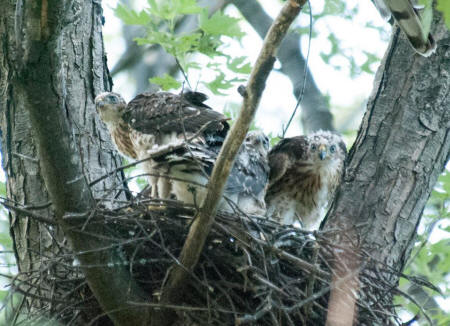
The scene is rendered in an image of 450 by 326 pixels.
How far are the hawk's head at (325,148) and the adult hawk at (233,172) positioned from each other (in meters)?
0.38

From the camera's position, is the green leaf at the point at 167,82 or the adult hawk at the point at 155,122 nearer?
the adult hawk at the point at 155,122

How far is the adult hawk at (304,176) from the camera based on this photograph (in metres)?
5.40

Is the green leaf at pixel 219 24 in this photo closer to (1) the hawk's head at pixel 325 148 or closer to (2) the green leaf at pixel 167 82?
(2) the green leaf at pixel 167 82

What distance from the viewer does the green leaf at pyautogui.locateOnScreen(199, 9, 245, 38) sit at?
17.4ft

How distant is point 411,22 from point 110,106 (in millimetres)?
2149

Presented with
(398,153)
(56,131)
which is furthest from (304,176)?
(56,131)

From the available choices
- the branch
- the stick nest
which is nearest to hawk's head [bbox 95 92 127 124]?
the stick nest

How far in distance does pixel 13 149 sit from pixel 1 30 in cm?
81

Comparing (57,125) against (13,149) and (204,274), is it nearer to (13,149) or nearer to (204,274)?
(204,274)

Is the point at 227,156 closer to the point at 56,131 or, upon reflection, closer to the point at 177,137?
the point at 56,131

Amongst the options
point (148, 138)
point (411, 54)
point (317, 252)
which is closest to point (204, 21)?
point (148, 138)

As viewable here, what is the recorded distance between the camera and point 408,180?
15.4 ft

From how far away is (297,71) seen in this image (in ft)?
24.1

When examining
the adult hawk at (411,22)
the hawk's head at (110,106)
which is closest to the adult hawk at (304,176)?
the adult hawk at (411,22)
